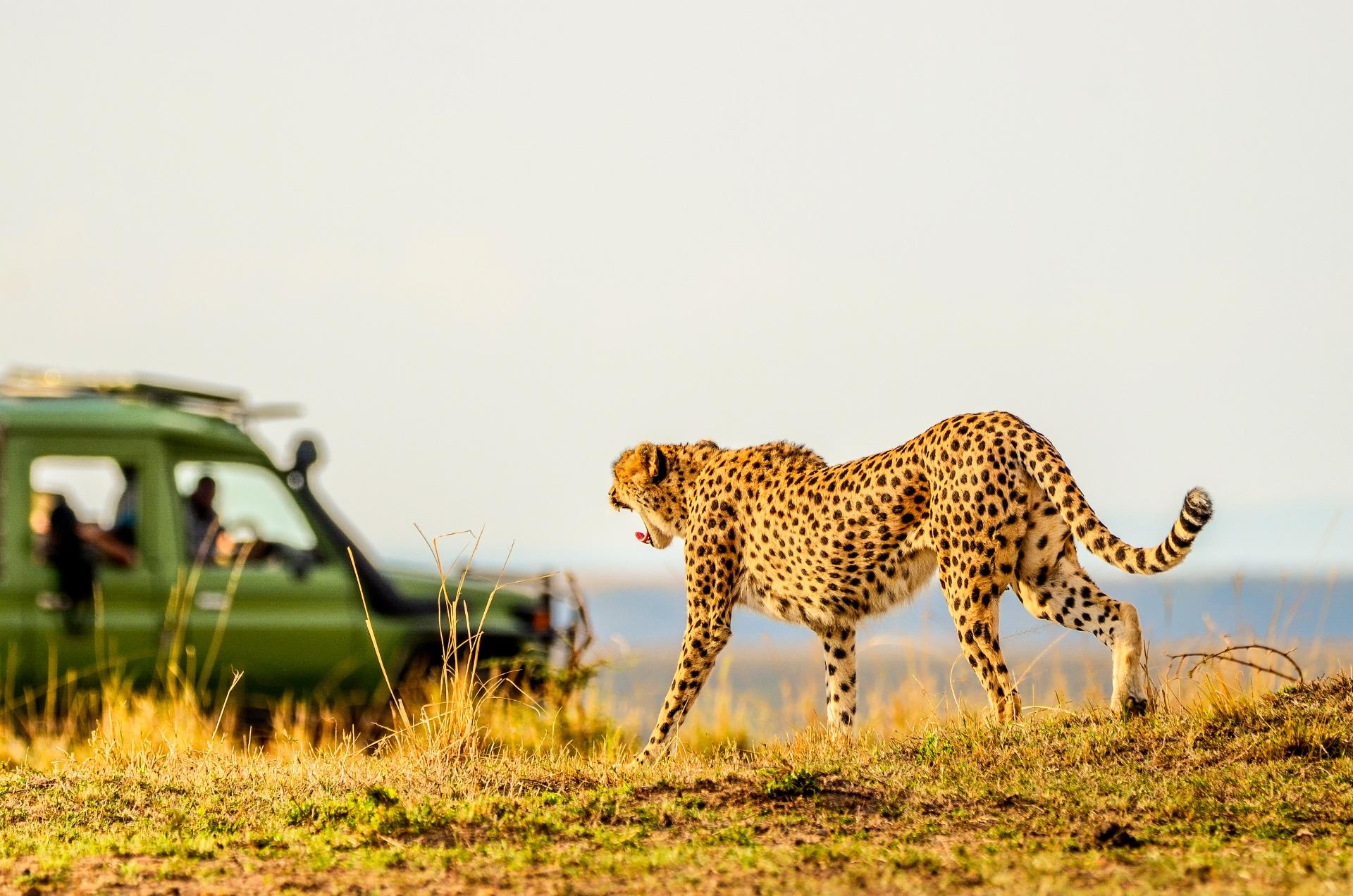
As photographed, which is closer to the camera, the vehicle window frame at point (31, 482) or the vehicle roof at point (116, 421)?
the vehicle window frame at point (31, 482)

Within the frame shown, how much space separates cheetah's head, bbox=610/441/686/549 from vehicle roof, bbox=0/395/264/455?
2.76m

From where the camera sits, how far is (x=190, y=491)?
962 cm

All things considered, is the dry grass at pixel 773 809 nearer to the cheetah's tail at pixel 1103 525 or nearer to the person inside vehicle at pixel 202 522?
the cheetah's tail at pixel 1103 525

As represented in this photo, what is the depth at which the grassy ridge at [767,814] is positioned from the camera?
4660mm

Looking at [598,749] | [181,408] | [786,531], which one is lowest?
[598,749]

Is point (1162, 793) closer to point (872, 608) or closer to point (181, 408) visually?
point (872, 608)

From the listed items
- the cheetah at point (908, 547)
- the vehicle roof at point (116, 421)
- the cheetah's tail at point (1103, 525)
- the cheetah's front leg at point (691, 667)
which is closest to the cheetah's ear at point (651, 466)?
the cheetah at point (908, 547)

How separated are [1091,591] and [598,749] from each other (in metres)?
3.53

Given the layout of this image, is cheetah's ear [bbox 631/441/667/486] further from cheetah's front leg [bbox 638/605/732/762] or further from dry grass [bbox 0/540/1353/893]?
dry grass [bbox 0/540/1353/893]

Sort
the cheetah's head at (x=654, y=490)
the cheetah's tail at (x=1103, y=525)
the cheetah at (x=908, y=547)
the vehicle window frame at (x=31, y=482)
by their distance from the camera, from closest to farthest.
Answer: the cheetah's tail at (x=1103, y=525) → the cheetah at (x=908, y=547) → the cheetah's head at (x=654, y=490) → the vehicle window frame at (x=31, y=482)

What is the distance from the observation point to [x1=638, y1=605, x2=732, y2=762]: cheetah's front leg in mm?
7023

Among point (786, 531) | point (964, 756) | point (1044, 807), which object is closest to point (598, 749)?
point (786, 531)

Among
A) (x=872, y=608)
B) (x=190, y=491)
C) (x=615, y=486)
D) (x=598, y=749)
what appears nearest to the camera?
(x=872, y=608)

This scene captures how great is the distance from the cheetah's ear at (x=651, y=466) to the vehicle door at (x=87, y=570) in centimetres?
305
